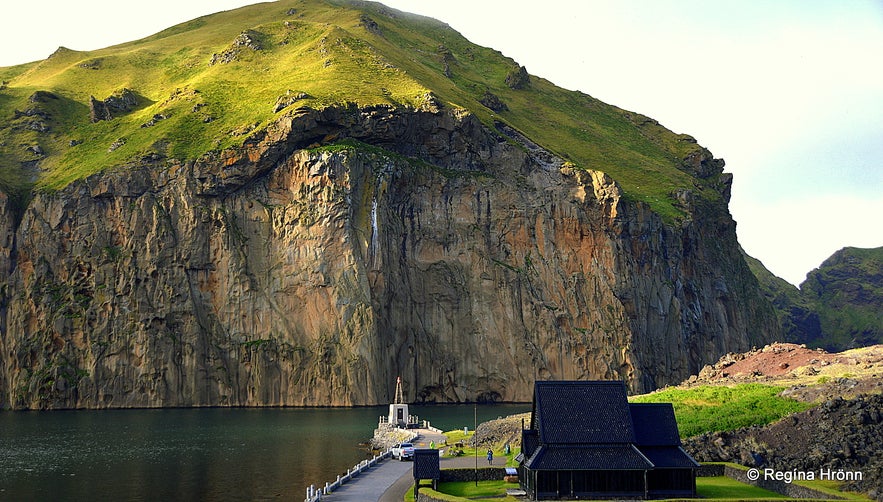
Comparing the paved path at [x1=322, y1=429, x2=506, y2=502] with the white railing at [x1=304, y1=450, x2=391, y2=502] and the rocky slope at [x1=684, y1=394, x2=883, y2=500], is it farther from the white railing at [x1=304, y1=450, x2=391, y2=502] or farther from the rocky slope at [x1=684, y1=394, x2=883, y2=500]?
the rocky slope at [x1=684, y1=394, x2=883, y2=500]

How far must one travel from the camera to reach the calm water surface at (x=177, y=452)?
2963 inches

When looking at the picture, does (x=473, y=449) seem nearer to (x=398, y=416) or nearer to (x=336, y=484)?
(x=336, y=484)

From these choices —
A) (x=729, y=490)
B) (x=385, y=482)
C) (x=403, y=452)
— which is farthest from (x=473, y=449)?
(x=729, y=490)

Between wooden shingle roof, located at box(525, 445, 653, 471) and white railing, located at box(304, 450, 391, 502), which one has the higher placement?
wooden shingle roof, located at box(525, 445, 653, 471)

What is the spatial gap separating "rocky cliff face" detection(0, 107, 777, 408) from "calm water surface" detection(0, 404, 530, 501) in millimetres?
17754

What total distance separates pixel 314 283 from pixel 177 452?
269 feet

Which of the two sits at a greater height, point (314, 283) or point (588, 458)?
point (314, 283)

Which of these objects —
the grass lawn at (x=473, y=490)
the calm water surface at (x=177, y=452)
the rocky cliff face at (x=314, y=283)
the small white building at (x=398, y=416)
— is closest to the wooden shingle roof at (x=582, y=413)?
the grass lawn at (x=473, y=490)

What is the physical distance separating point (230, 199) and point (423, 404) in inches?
2211

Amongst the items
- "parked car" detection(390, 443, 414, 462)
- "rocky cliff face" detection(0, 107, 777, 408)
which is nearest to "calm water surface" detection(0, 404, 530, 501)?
"parked car" detection(390, 443, 414, 462)

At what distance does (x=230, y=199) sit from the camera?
183875 millimetres

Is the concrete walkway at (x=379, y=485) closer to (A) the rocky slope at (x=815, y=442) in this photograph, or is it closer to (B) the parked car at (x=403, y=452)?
(B) the parked car at (x=403, y=452)

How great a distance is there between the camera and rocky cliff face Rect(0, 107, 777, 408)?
168 meters

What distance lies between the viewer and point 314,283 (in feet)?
583
